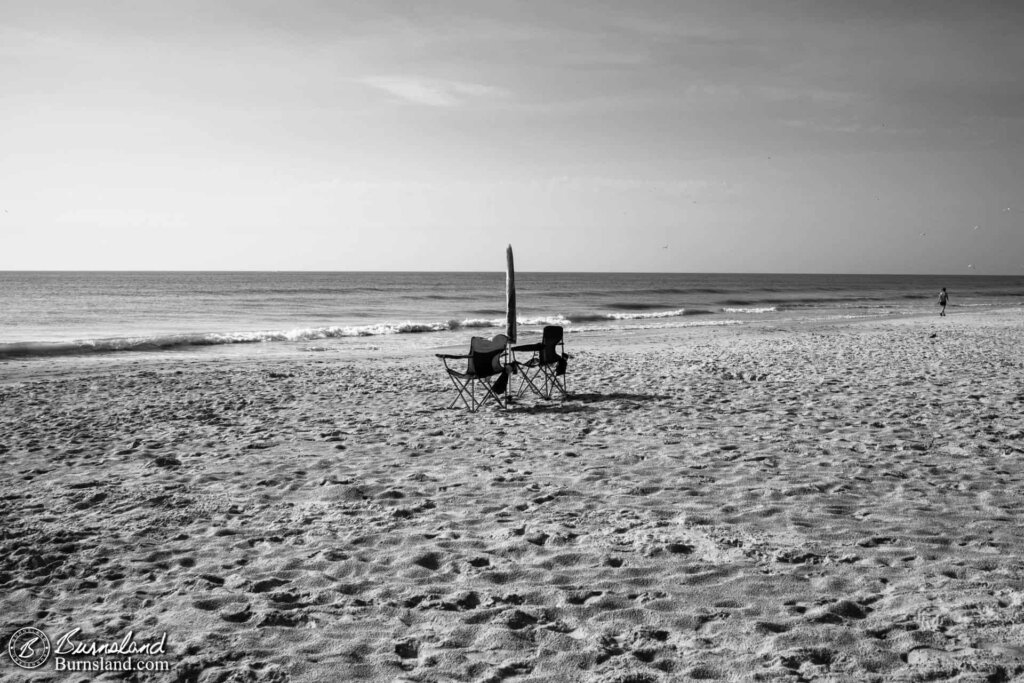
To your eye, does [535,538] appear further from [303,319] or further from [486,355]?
[303,319]

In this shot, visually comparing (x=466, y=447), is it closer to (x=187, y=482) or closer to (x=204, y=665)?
(x=187, y=482)

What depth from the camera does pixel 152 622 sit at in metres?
3.04

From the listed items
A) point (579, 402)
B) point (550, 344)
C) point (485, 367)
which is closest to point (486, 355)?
point (485, 367)

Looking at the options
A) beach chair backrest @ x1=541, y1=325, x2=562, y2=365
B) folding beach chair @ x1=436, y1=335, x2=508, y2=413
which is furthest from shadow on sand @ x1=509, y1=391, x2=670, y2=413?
beach chair backrest @ x1=541, y1=325, x2=562, y2=365

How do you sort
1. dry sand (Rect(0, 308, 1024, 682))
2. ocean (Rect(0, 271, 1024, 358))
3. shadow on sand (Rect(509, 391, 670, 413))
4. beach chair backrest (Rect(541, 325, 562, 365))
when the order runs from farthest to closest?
ocean (Rect(0, 271, 1024, 358)), beach chair backrest (Rect(541, 325, 562, 365)), shadow on sand (Rect(509, 391, 670, 413)), dry sand (Rect(0, 308, 1024, 682))

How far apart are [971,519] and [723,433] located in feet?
8.47

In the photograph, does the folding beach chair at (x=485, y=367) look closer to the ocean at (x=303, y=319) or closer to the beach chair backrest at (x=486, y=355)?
the beach chair backrest at (x=486, y=355)

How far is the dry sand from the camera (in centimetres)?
277

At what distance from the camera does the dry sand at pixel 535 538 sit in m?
2.77

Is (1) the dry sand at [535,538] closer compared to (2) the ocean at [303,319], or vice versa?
(1) the dry sand at [535,538]

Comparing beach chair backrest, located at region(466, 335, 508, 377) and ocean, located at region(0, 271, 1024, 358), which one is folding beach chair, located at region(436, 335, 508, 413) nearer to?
beach chair backrest, located at region(466, 335, 508, 377)

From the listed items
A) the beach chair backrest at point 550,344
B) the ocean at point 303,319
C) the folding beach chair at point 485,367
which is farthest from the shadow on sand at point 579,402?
the ocean at point 303,319

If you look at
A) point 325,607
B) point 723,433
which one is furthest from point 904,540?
point 325,607

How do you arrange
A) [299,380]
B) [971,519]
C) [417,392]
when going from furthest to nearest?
1. [299,380]
2. [417,392]
3. [971,519]
